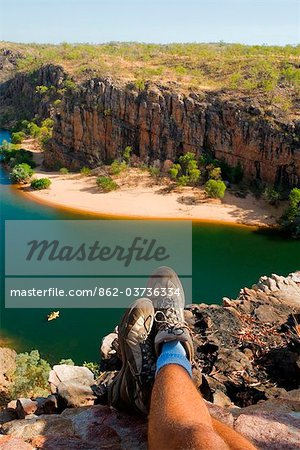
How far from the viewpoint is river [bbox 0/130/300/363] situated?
10.8 m

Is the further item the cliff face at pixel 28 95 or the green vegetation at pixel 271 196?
the cliff face at pixel 28 95

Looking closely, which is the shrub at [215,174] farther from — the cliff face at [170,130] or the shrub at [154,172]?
the shrub at [154,172]

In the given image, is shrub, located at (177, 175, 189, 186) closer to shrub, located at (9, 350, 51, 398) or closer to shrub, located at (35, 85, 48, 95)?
shrub, located at (9, 350, 51, 398)

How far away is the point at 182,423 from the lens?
222 centimetres

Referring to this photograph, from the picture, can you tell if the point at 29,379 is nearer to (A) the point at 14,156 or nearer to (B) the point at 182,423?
(B) the point at 182,423

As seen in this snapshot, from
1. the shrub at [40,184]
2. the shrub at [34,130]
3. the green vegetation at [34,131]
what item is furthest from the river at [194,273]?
the shrub at [34,130]

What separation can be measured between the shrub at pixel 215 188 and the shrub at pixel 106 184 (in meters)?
5.14

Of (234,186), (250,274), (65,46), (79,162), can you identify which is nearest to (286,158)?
(234,186)

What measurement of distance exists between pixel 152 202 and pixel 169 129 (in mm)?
5826

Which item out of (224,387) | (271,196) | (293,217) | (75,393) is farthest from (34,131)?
(75,393)

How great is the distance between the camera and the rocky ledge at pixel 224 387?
3080 millimetres

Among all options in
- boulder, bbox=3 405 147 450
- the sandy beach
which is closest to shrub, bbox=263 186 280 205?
the sandy beach

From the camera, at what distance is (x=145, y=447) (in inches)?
113

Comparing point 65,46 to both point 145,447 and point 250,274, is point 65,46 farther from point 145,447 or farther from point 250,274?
point 145,447
